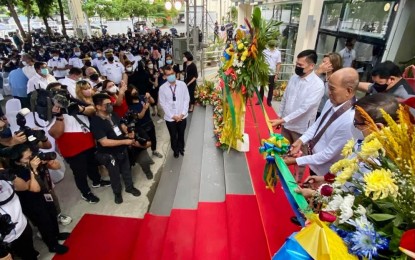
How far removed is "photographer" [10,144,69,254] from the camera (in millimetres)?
2346

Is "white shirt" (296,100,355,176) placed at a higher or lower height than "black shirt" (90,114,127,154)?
higher

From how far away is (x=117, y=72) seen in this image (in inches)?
257

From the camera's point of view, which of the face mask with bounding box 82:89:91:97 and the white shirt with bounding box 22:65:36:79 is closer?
the face mask with bounding box 82:89:91:97

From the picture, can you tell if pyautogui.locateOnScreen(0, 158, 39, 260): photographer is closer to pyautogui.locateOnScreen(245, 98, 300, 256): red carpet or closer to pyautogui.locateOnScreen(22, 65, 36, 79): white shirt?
pyautogui.locateOnScreen(245, 98, 300, 256): red carpet

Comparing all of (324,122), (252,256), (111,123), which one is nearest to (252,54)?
(324,122)

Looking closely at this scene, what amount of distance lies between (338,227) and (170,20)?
40.9 metres

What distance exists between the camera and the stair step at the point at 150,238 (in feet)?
9.37

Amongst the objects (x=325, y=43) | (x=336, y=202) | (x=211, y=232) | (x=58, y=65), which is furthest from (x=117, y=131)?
(x=325, y=43)

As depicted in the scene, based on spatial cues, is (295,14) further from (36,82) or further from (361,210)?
(361,210)

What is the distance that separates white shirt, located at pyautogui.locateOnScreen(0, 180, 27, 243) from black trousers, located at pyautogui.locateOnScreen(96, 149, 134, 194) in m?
1.24

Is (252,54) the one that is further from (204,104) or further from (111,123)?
(204,104)

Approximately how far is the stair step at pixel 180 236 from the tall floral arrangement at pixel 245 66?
1.43m

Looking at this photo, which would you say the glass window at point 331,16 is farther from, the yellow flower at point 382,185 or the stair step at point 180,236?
the yellow flower at point 382,185

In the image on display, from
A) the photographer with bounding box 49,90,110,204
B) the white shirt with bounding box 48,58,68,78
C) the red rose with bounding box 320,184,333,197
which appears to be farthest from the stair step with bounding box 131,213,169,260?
the white shirt with bounding box 48,58,68,78
